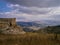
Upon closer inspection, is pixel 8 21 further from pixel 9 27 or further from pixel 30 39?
pixel 30 39

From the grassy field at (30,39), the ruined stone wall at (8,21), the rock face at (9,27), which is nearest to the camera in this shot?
the grassy field at (30,39)

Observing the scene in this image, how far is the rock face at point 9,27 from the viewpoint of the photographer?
405 cm

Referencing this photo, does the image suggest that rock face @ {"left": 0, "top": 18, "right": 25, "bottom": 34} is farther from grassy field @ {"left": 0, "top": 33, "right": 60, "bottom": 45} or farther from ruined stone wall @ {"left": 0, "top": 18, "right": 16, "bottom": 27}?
grassy field @ {"left": 0, "top": 33, "right": 60, "bottom": 45}

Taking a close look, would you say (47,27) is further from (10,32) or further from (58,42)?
(10,32)

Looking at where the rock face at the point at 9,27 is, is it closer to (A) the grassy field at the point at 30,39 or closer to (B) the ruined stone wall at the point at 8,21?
(B) the ruined stone wall at the point at 8,21

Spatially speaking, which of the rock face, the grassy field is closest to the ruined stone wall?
the rock face

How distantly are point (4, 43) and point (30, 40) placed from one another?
2.14ft

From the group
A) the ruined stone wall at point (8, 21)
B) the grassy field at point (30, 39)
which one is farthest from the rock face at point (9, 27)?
the grassy field at point (30, 39)

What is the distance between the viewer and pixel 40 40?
3492 mm

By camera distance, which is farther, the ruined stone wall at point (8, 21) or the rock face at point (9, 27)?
the ruined stone wall at point (8, 21)

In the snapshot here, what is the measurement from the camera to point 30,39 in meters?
3.55

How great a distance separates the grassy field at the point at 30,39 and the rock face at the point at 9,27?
21 centimetres

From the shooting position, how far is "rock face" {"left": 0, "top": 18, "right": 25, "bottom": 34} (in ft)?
13.3

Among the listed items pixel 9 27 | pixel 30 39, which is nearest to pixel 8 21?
pixel 9 27
